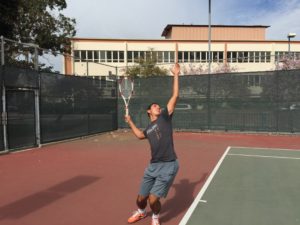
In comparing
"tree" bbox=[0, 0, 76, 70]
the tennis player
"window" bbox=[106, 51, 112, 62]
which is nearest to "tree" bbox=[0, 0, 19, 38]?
"tree" bbox=[0, 0, 76, 70]

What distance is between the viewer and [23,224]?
17.0 feet

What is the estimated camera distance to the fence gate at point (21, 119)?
11.4 m

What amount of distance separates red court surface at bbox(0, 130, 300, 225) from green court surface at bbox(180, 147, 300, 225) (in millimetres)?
279

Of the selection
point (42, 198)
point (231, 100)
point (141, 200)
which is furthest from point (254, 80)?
→ point (141, 200)

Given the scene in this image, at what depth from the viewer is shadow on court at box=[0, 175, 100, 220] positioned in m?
5.70

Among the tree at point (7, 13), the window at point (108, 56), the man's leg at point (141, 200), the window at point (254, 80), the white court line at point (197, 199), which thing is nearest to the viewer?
the man's leg at point (141, 200)

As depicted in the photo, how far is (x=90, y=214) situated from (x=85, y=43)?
54.9 m

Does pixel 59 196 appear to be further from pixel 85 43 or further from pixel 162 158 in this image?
pixel 85 43

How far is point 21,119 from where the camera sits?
11945mm

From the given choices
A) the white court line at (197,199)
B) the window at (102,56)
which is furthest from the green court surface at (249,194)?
the window at (102,56)

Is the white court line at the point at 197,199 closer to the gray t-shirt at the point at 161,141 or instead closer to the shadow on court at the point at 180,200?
the shadow on court at the point at 180,200

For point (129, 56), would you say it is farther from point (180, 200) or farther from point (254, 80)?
point (180, 200)

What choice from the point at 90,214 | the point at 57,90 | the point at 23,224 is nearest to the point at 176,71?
the point at 90,214

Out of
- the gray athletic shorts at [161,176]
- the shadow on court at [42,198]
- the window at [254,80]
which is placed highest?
the window at [254,80]
